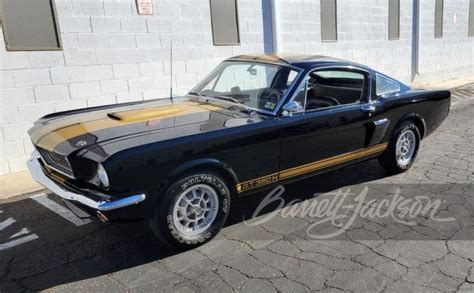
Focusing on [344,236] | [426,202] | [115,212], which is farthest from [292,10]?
[115,212]

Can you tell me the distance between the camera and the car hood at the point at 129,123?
11.0 feet

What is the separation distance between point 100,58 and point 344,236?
15.4 feet

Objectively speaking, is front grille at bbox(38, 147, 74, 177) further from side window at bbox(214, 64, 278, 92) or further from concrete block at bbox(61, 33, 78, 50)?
concrete block at bbox(61, 33, 78, 50)

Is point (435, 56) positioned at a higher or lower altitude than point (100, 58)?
lower

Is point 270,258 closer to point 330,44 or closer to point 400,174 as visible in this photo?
point 400,174

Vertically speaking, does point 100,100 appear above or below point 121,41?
below

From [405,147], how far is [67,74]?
4763mm

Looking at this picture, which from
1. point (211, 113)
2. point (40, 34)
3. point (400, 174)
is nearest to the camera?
point (211, 113)

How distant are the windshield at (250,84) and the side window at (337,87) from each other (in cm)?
59

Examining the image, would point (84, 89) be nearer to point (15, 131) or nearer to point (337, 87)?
point (15, 131)

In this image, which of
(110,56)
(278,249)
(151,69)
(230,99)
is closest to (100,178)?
(278,249)

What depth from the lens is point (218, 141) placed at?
11.4 feet

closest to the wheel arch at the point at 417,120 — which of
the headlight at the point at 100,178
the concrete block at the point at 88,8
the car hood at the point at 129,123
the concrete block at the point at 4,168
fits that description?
the car hood at the point at 129,123

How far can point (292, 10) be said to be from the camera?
31.5 feet
